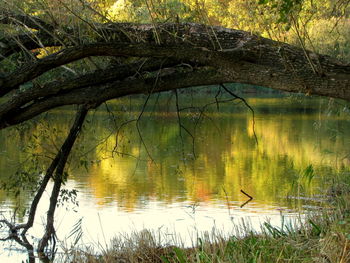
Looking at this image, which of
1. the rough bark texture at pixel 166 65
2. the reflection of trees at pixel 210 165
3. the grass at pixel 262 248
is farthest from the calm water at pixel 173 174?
the rough bark texture at pixel 166 65

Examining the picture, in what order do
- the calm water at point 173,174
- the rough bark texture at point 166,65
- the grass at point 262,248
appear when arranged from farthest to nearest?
the calm water at point 173,174, the rough bark texture at point 166,65, the grass at point 262,248

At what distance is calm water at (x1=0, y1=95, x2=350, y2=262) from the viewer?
25.0 ft

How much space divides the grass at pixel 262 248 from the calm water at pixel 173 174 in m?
0.24

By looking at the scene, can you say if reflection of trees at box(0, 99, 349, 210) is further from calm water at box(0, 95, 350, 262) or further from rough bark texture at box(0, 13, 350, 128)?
rough bark texture at box(0, 13, 350, 128)

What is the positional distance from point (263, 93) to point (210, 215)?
31.9 meters

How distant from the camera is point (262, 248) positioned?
4.35 m

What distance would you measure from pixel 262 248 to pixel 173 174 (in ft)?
27.6

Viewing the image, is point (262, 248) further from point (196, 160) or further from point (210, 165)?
point (196, 160)

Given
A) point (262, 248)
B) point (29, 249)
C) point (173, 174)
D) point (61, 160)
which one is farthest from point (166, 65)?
point (173, 174)

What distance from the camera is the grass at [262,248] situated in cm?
420

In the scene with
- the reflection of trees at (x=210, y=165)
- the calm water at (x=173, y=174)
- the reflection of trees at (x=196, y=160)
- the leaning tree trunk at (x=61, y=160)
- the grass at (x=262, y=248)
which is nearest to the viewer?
the grass at (x=262, y=248)

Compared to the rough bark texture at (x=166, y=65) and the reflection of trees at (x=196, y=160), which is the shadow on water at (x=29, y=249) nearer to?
the reflection of trees at (x=196, y=160)

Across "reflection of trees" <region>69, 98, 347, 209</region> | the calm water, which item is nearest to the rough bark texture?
the calm water

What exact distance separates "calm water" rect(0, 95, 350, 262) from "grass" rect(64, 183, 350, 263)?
9.6 inches
